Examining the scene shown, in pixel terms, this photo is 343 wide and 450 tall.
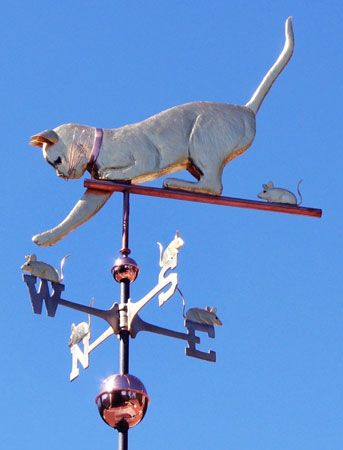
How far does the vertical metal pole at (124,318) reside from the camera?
626cm

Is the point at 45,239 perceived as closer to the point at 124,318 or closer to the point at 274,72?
the point at 124,318

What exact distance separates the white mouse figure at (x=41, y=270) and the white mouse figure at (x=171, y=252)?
17.8 inches

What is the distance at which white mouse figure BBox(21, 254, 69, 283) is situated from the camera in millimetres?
6773

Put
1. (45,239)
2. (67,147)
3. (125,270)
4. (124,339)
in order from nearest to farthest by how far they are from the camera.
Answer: (124,339) < (125,270) < (45,239) < (67,147)

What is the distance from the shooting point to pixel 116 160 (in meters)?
7.30

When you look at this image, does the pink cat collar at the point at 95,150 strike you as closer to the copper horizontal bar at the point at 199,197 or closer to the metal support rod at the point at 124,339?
the copper horizontal bar at the point at 199,197

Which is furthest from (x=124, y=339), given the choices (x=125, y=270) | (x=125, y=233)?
(x=125, y=233)

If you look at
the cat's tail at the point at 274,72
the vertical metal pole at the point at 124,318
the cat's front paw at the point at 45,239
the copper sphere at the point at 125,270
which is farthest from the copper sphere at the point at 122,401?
the cat's tail at the point at 274,72

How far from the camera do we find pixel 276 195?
7.37 meters

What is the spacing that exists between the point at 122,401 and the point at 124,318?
48 centimetres

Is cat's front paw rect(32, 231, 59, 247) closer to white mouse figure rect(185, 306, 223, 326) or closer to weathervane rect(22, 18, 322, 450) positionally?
weathervane rect(22, 18, 322, 450)

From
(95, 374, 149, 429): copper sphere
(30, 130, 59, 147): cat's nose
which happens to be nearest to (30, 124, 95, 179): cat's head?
(30, 130, 59, 147): cat's nose

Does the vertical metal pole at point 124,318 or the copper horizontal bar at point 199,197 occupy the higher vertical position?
the copper horizontal bar at point 199,197

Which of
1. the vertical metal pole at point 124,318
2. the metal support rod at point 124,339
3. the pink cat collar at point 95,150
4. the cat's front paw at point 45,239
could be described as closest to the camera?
the vertical metal pole at point 124,318
